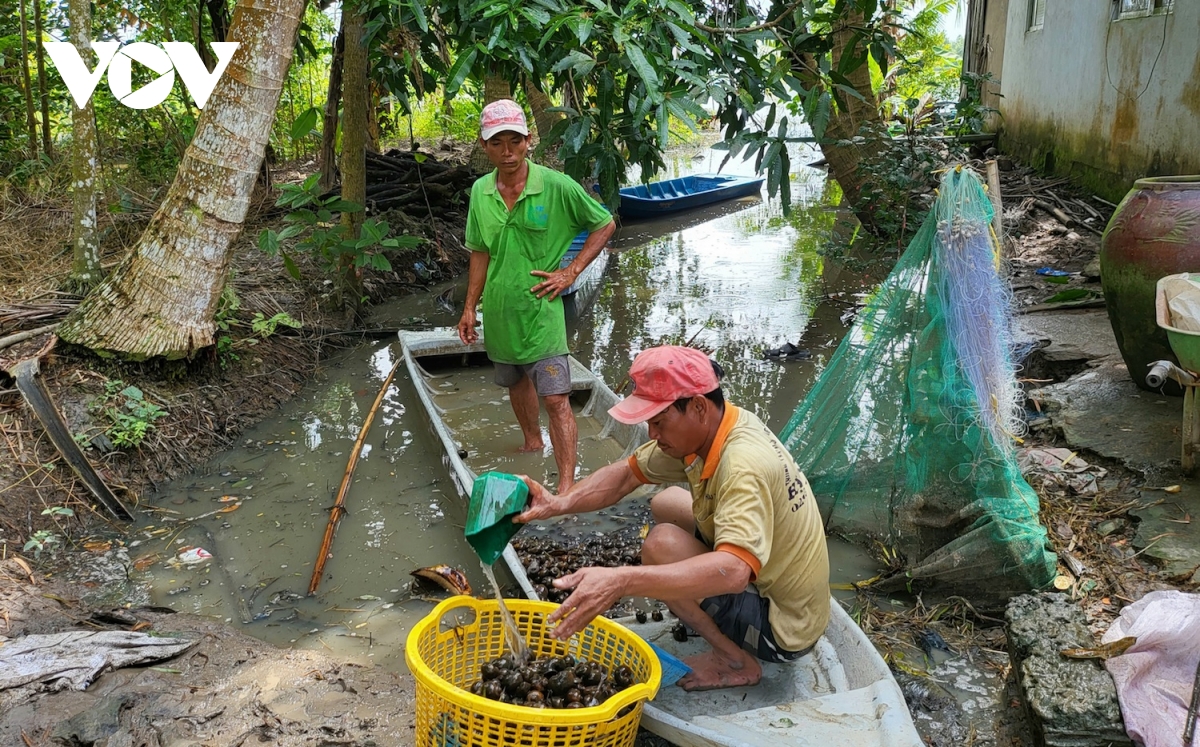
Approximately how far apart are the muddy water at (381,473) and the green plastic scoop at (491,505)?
39.6 inches

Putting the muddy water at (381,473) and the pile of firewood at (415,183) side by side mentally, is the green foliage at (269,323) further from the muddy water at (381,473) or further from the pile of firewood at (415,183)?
the pile of firewood at (415,183)

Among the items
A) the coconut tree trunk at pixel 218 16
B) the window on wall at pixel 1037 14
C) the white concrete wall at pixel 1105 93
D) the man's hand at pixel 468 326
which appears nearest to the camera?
the man's hand at pixel 468 326

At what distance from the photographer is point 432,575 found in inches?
143

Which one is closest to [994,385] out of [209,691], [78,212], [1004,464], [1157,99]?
[1004,464]

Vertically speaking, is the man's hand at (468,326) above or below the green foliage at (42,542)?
above

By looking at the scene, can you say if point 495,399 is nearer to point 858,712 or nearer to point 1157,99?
point 858,712

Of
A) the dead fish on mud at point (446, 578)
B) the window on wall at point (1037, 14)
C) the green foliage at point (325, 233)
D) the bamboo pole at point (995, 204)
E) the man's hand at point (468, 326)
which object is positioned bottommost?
the dead fish on mud at point (446, 578)

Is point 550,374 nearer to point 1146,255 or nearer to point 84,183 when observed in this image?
point 1146,255

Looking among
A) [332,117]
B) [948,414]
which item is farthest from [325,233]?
[948,414]

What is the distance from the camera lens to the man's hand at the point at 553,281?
4062 mm

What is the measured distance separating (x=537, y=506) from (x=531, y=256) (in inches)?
71.4

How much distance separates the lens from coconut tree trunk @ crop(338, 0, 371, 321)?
285 inches

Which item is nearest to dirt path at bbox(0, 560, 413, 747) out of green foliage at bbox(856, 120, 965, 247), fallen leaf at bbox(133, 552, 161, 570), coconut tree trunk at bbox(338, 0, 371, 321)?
fallen leaf at bbox(133, 552, 161, 570)

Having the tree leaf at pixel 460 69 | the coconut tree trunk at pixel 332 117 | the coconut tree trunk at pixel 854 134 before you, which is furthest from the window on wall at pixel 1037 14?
the tree leaf at pixel 460 69
